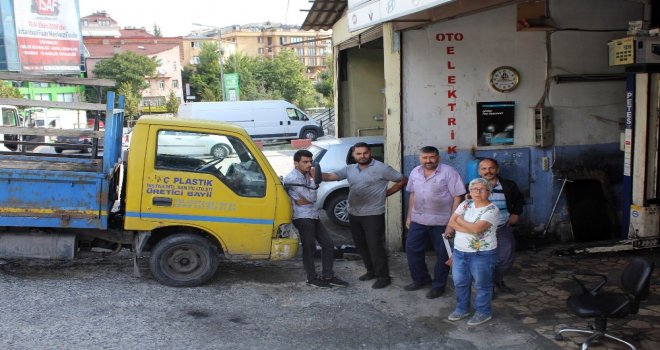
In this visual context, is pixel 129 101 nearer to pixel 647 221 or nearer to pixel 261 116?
pixel 261 116

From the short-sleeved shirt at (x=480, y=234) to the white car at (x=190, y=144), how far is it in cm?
247

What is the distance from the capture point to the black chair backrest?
4.37 meters

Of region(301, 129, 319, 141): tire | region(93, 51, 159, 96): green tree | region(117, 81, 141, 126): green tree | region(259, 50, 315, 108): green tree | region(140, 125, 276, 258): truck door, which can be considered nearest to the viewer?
region(140, 125, 276, 258): truck door

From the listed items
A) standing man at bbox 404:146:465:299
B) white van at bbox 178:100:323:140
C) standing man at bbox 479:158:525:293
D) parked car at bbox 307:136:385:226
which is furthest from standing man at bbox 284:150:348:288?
white van at bbox 178:100:323:140

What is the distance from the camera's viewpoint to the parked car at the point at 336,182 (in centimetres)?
933

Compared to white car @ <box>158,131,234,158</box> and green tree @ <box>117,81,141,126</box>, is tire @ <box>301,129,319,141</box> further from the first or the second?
white car @ <box>158,131,234,158</box>

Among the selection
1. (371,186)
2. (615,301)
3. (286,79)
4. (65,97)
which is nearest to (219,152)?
(371,186)

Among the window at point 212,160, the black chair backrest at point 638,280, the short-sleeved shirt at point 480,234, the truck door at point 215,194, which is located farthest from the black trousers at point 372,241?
the black chair backrest at point 638,280

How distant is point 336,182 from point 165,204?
3807 mm

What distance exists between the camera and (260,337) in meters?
5.02

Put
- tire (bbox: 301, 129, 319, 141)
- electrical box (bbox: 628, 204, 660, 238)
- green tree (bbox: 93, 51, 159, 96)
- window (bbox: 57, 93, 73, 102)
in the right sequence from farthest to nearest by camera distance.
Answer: green tree (bbox: 93, 51, 159, 96) → window (bbox: 57, 93, 73, 102) → tire (bbox: 301, 129, 319, 141) → electrical box (bbox: 628, 204, 660, 238)

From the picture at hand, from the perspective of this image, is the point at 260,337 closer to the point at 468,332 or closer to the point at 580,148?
the point at 468,332

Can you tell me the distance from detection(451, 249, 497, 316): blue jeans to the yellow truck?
1.80 meters

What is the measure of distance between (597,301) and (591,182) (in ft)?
13.3
